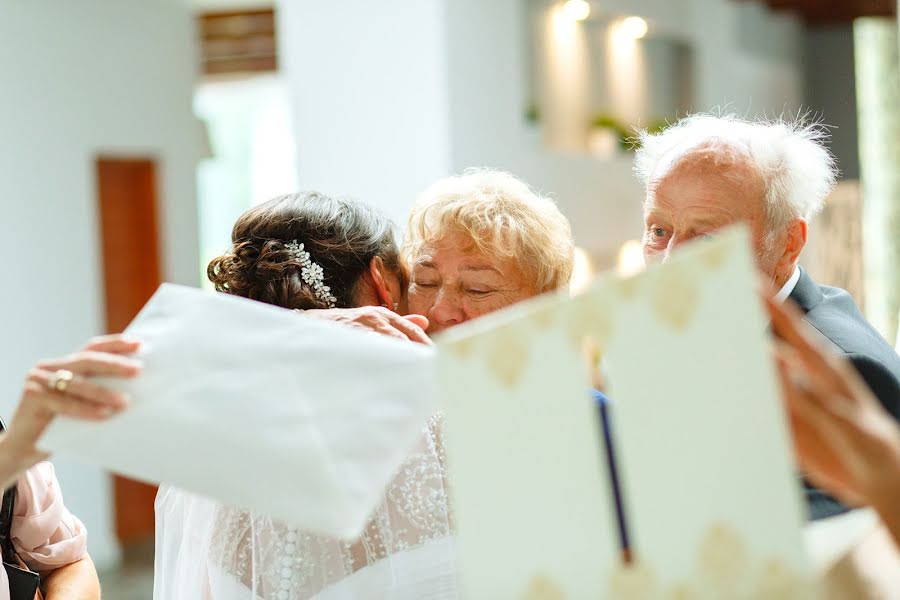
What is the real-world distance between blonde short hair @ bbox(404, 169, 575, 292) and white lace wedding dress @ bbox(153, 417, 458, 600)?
1.61 feet

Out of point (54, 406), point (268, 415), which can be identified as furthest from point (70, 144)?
point (268, 415)

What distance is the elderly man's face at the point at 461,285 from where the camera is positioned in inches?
80.9

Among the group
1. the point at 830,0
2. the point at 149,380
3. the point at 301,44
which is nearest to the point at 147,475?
the point at 149,380

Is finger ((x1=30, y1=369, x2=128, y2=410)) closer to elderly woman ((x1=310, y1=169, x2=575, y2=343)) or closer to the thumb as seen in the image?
the thumb

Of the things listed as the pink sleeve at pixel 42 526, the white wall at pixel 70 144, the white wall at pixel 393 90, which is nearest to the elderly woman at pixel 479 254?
the pink sleeve at pixel 42 526

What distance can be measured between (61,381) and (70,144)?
6.23 metres

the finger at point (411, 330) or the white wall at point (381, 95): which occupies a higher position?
the white wall at point (381, 95)

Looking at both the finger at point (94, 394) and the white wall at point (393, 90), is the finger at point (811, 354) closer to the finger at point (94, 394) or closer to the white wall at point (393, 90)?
the finger at point (94, 394)

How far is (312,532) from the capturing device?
162 cm

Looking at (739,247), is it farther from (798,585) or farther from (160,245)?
(160,245)

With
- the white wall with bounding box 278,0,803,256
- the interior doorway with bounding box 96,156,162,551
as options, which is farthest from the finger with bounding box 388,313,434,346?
the interior doorway with bounding box 96,156,162,551

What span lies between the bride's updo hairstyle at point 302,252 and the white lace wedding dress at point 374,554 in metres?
0.31

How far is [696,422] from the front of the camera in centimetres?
98

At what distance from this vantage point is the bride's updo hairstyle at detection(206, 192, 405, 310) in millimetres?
1782
